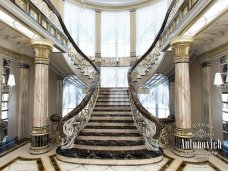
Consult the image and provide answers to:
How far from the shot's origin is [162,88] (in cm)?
1025

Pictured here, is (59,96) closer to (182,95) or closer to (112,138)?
(112,138)

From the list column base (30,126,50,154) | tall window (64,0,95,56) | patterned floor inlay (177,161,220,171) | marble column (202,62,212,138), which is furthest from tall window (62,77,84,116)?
patterned floor inlay (177,161,220,171)

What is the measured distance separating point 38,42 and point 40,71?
749mm

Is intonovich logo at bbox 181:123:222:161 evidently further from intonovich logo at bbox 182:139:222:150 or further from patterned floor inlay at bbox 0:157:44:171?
patterned floor inlay at bbox 0:157:44:171

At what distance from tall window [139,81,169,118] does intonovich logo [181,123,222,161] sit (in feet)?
11.0

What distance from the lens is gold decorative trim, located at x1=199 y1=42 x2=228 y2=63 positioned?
16.7ft

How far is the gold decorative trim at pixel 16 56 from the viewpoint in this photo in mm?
5483

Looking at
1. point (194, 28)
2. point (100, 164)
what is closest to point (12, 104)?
point (100, 164)

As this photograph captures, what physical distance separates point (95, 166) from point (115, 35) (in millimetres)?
8189

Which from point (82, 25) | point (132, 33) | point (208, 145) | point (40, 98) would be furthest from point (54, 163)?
point (132, 33)

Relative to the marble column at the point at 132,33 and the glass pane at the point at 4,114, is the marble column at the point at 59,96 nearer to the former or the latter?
the glass pane at the point at 4,114

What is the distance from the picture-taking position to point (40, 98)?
500 centimetres

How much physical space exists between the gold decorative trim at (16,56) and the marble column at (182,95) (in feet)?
15.4

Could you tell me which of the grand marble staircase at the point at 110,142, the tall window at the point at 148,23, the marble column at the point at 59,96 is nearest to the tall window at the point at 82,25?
the tall window at the point at 148,23
